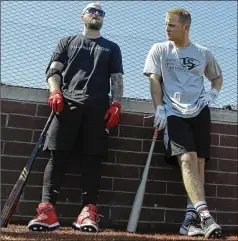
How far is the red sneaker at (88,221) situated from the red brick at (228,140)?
1.44 m

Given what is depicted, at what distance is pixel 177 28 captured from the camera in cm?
336

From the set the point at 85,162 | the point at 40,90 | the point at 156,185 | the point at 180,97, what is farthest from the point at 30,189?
the point at 180,97

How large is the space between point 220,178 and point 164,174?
1.68 ft

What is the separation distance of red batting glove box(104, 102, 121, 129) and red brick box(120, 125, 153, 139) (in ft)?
1.49

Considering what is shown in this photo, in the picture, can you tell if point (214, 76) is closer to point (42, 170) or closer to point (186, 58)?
point (186, 58)

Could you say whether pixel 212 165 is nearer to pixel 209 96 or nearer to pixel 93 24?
pixel 209 96

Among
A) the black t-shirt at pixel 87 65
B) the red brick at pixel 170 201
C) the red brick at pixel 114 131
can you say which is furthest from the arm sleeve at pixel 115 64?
the red brick at pixel 170 201

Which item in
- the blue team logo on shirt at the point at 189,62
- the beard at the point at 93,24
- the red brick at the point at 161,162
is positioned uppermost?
the beard at the point at 93,24

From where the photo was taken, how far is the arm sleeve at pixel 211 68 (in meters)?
3.51

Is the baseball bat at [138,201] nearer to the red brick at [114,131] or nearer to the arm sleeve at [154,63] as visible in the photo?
the red brick at [114,131]

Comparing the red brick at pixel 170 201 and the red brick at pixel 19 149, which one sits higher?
the red brick at pixel 19 149

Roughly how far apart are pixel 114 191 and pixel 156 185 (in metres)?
0.36

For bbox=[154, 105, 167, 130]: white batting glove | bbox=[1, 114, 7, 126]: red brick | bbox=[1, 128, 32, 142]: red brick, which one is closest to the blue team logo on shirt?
bbox=[154, 105, 167, 130]: white batting glove

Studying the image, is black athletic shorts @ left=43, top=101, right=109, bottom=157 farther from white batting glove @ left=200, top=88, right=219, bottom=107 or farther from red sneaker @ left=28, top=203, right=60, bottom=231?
white batting glove @ left=200, top=88, right=219, bottom=107
